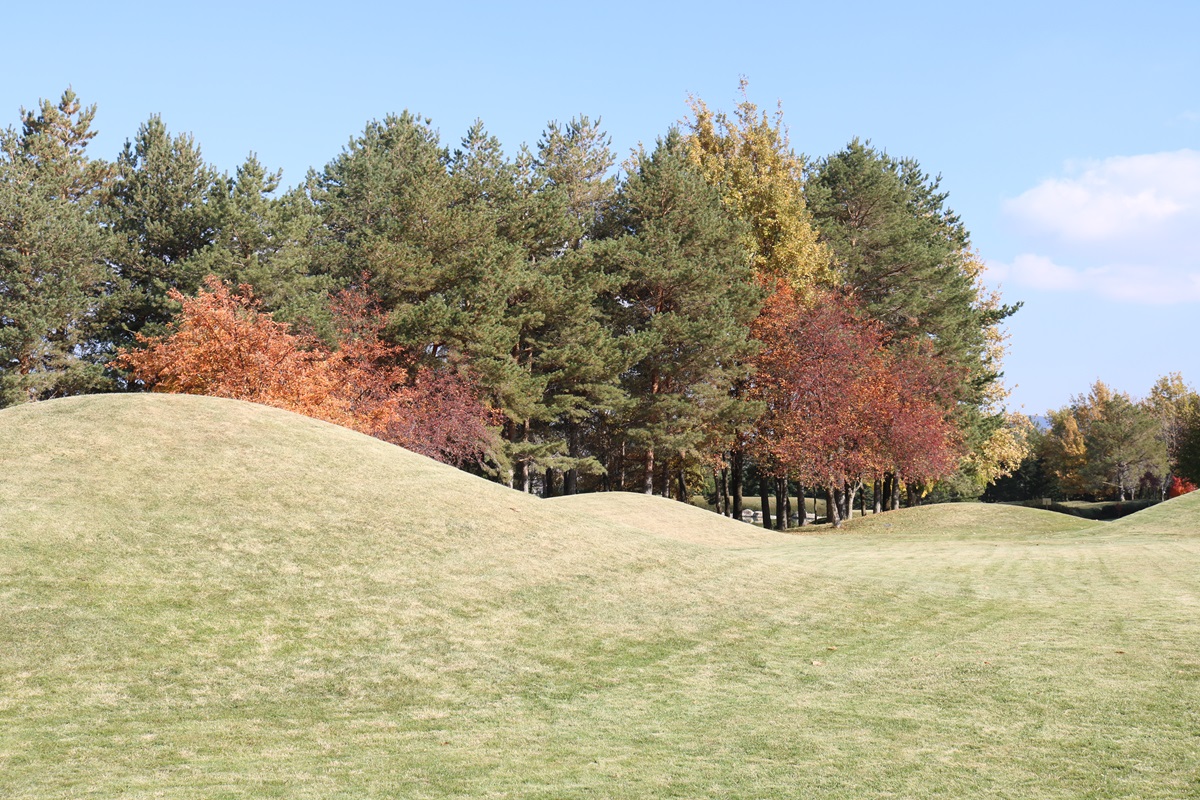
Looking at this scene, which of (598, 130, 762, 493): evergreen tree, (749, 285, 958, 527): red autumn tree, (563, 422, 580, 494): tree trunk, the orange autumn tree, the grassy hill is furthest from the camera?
(563, 422, 580, 494): tree trunk

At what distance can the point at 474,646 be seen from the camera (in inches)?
520

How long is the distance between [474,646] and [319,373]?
2615 centimetres

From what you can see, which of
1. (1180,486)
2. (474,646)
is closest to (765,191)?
(474,646)

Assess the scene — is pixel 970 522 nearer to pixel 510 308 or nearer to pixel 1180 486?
pixel 510 308

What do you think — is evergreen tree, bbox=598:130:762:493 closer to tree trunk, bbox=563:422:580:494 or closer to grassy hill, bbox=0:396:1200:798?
tree trunk, bbox=563:422:580:494

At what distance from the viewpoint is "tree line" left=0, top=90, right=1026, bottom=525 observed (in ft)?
135

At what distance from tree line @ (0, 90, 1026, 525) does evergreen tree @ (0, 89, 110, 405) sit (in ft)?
0.42

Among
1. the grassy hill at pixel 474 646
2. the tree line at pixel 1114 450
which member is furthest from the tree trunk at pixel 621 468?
the tree line at pixel 1114 450

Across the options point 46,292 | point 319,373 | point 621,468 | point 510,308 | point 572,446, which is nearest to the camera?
point 319,373

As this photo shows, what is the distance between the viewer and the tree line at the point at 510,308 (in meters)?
41.2

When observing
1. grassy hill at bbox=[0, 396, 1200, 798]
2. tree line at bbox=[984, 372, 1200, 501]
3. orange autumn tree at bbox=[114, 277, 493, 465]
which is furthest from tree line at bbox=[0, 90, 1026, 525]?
tree line at bbox=[984, 372, 1200, 501]

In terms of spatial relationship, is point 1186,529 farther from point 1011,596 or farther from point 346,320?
point 346,320

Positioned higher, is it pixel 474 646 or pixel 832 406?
pixel 832 406

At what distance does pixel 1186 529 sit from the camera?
35.6 meters
